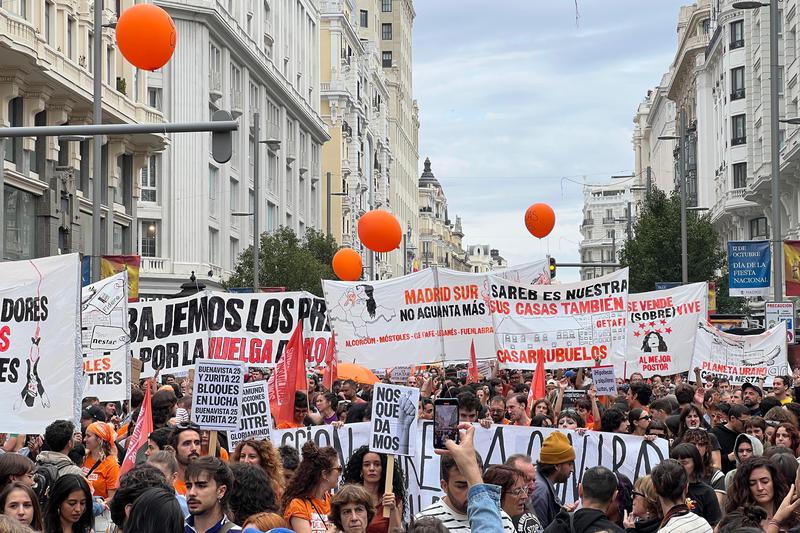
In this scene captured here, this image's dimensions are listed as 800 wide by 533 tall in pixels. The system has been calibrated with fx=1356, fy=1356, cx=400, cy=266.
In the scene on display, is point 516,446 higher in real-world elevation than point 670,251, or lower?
lower

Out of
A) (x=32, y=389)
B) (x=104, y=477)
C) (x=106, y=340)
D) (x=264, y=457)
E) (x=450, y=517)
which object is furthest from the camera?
(x=106, y=340)

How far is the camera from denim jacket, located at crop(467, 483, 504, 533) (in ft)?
18.3

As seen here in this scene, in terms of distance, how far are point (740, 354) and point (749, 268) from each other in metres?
9.02

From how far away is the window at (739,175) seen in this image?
2646 inches

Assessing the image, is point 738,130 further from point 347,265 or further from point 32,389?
point 32,389

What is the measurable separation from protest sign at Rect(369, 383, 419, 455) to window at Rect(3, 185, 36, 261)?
89.6 ft

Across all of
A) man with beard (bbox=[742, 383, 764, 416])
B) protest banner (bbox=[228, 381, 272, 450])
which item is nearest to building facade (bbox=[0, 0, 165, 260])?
man with beard (bbox=[742, 383, 764, 416])

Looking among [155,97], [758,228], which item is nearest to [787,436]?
[155,97]

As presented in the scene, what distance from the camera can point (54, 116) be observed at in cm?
3822

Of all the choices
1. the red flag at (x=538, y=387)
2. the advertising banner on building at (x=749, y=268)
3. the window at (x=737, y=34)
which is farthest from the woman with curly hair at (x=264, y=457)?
A: the window at (x=737, y=34)

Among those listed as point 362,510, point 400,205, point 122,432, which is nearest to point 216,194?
point 122,432

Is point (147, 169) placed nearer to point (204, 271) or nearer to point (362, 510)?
point (204, 271)

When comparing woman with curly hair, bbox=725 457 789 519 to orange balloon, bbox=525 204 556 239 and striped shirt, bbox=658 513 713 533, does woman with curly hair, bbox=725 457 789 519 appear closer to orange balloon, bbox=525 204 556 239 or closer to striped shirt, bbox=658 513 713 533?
striped shirt, bbox=658 513 713 533

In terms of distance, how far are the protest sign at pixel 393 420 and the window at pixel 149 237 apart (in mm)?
46537
